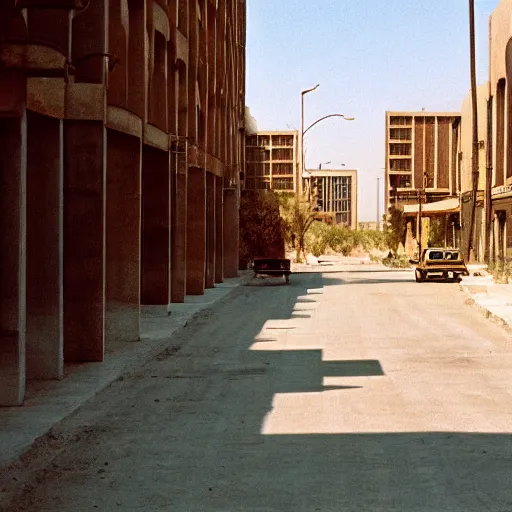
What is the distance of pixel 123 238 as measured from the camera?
20672 mm

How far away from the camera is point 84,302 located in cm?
1725

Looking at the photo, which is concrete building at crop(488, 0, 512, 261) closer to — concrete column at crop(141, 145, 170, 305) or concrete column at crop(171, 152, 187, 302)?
concrete column at crop(171, 152, 187, 302)

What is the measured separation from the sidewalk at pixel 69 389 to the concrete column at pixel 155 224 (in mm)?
1940

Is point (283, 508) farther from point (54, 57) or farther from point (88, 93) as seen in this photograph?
point (88, 93)

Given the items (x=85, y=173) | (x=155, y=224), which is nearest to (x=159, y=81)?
(x=155, y=224)

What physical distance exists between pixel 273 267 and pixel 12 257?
37.1 meters

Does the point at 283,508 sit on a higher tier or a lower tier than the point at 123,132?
lower

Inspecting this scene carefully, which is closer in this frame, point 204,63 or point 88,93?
point 88,93

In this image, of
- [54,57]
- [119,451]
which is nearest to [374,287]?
[54,57]

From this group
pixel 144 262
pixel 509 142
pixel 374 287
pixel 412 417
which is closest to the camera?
pixel 412 417

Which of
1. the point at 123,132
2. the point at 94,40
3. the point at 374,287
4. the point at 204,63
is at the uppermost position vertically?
the point at 204,63

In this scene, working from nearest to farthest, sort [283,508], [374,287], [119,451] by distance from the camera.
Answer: [283,508] → [119,451] → [374,287]

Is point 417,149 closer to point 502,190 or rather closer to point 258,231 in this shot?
point 502,190

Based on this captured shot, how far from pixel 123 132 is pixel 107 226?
202cm
